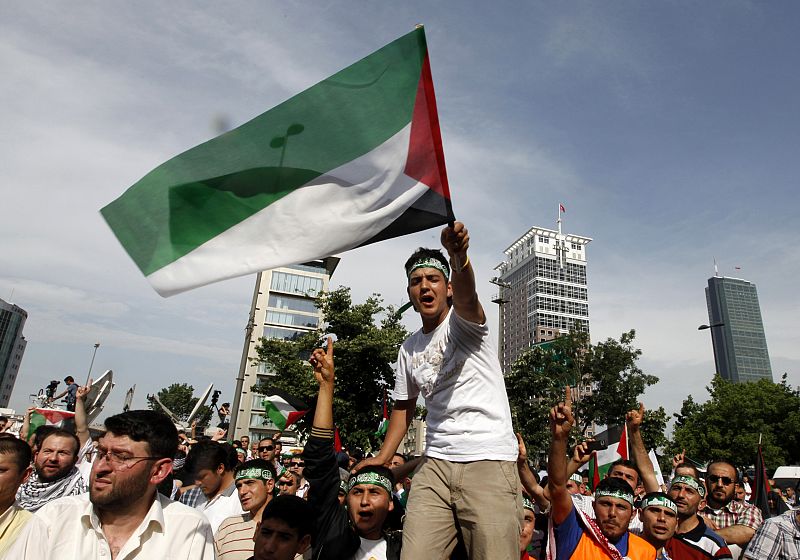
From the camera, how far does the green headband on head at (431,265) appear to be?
344cm

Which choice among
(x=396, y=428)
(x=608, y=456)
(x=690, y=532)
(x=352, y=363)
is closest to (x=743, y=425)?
(x=352, y=363)

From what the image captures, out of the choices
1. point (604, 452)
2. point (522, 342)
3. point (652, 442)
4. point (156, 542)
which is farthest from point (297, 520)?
point (522, 342)

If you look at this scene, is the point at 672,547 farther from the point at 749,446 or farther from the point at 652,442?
the point at 749,446

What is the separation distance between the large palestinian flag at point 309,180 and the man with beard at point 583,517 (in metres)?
1.79

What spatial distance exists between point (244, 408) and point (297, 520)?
63.2 m

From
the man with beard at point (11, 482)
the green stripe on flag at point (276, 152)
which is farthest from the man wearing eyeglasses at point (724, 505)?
the man with beard at point (11, 482)

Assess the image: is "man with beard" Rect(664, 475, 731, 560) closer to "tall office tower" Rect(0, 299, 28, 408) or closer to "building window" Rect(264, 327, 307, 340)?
"building window" Rect(264, 327, 307, 340)

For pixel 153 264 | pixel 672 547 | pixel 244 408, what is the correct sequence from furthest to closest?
1. pixel 244 408
2. pixel 672 547
3. pixel 153 264

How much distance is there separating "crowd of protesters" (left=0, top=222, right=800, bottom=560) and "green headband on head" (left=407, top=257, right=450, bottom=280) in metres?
0.01

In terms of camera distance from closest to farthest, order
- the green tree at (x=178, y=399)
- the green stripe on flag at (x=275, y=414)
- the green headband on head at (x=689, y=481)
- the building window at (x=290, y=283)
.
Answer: the green headband on head at (x=689, y=481)
the green stripe on flag at (x=275, y=414)
the building window at (x=290, y=283)
the green tree at (x=178, y=399)

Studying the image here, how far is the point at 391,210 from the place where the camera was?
3613 mm

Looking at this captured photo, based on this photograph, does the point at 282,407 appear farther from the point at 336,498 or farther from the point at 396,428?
the point at 396,428

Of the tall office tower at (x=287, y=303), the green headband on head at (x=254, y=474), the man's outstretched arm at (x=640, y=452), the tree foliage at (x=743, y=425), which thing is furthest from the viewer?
the tall office tower at (x=287, y=303)

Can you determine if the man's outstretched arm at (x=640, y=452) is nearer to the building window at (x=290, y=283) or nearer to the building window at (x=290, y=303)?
the building window at (x=290, y=303)
